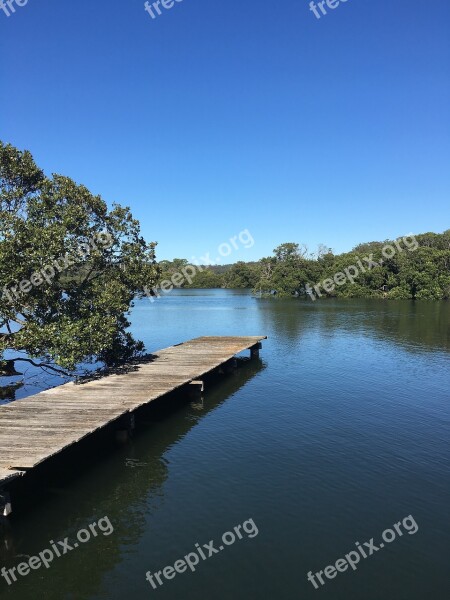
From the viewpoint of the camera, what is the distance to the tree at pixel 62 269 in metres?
19.6

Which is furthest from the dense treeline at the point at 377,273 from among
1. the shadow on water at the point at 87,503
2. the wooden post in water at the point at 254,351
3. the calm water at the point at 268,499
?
the shadow on water at the point at 87,503

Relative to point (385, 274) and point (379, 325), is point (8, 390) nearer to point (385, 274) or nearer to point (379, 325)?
point (379, 325)

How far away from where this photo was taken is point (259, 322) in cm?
6044

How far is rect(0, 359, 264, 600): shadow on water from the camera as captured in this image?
32.9ft

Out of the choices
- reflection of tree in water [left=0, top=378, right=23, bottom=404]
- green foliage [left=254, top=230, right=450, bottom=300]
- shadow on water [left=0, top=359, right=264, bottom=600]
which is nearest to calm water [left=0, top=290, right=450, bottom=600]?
shadow on water [left=0, top=359, right=264, bottom=600]

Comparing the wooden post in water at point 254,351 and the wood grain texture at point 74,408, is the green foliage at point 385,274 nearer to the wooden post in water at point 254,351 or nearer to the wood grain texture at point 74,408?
the wooden post in water at point 254,351

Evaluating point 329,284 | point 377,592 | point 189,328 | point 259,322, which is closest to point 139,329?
point 189,328

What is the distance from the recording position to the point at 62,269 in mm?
20453

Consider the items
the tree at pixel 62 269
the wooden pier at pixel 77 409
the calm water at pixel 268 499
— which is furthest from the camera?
the tree at pixel 62 269

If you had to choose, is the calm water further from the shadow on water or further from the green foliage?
the green foliage

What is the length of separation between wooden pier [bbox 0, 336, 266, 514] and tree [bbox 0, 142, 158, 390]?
1.94m

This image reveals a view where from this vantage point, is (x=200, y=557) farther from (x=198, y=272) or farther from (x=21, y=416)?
(x=198, y=272)

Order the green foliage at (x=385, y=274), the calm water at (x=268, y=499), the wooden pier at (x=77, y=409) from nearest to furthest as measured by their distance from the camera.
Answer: the calm water at (x=268, y=499)
the wooden pier at (x=77, y=409)
the green foliage at (x=385, y=274)

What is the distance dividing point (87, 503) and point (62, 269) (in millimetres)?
10770
